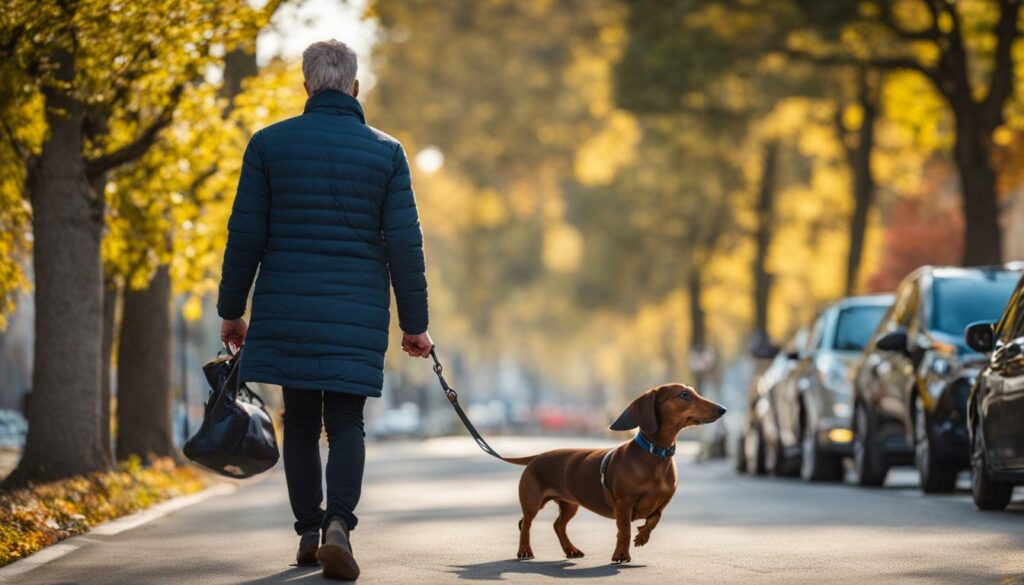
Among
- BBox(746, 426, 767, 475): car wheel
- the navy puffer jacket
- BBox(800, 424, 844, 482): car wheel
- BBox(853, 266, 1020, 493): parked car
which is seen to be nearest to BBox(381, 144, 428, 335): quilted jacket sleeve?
the navy puffer jacket

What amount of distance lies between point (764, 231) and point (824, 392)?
27.4 meters

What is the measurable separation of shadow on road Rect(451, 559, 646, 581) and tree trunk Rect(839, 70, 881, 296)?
29.5m

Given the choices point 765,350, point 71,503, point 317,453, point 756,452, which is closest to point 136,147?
point 71,503

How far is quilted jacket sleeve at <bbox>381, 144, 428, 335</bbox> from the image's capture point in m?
9.45

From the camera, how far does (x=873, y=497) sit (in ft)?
58.3

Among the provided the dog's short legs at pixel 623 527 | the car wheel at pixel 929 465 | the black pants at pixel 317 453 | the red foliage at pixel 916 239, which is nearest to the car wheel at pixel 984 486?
the car wheel at pixel 929 465

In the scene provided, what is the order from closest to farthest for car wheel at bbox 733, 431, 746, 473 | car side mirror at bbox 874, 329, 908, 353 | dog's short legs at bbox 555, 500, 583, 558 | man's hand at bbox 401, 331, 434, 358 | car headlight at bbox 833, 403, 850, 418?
man's hand at bbox 401, 331, 434, 358 → dog's short legs at bbox 555, 500, 583, 558 → car side mirror at bbox 874, 329, 908, 353 → car headlight at bbox 833, 403, 850, 418 → car wheel at bbox 733, 431, 746, 473

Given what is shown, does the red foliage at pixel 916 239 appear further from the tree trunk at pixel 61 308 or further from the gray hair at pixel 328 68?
the gray hair at pixel 328 68

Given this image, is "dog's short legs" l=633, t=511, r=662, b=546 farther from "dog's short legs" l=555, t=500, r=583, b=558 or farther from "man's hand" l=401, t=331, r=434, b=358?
"man's hand" l=401, t=331, r=434, b=358

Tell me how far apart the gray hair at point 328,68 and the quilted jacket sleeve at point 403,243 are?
1.43 ft

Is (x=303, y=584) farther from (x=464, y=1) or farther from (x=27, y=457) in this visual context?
(x=464, y=1)

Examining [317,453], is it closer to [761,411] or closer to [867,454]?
[867,454]

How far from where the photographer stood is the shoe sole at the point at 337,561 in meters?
9.11

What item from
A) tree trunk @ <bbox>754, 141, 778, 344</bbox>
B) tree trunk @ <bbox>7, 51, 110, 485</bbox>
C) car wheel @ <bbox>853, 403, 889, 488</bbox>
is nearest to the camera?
tree trunk @ <bbox>7, 51, 110, 485</bbox>
